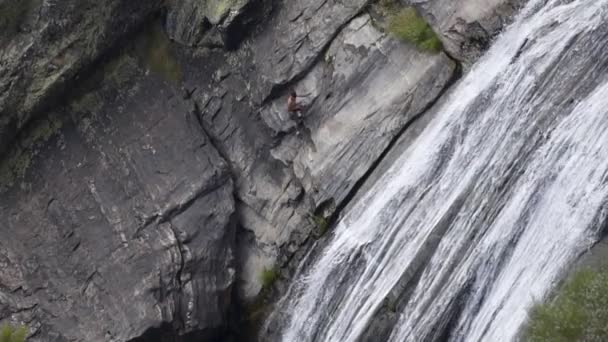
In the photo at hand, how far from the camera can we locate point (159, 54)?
2777 centimetres

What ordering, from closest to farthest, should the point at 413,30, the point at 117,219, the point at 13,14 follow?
the point at 413,30 → the point at 117,219 → the point at 13,14

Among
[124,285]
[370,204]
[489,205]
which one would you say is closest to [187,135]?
[124,285]

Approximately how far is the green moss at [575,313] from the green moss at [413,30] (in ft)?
26.1

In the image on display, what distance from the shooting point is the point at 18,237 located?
26.5 metres

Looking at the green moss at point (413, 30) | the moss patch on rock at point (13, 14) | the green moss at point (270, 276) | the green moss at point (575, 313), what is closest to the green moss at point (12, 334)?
the green moss at point (270, 276)

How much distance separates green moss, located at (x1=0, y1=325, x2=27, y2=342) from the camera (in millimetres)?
25297

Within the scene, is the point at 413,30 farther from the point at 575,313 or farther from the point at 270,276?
the point at 575,313

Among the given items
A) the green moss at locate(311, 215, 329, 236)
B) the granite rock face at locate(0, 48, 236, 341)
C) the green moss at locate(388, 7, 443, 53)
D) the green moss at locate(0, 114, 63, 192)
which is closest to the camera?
the green moss at locate(388, 7, 443, 53)

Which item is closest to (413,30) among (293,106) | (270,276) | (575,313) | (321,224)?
(293,106)

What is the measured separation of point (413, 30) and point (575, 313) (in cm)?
910

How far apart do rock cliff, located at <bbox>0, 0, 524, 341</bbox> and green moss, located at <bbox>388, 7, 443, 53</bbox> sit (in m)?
0.26

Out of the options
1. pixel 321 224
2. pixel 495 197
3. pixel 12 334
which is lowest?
pixel 495 197

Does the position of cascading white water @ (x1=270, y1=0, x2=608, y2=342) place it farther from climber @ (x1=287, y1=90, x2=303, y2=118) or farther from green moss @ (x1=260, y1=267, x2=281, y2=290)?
climber @ (x1=287, y1=90, x2=303, y2=118)

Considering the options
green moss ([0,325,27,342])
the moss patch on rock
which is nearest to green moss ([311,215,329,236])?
green moss ([0,325,27,342])
